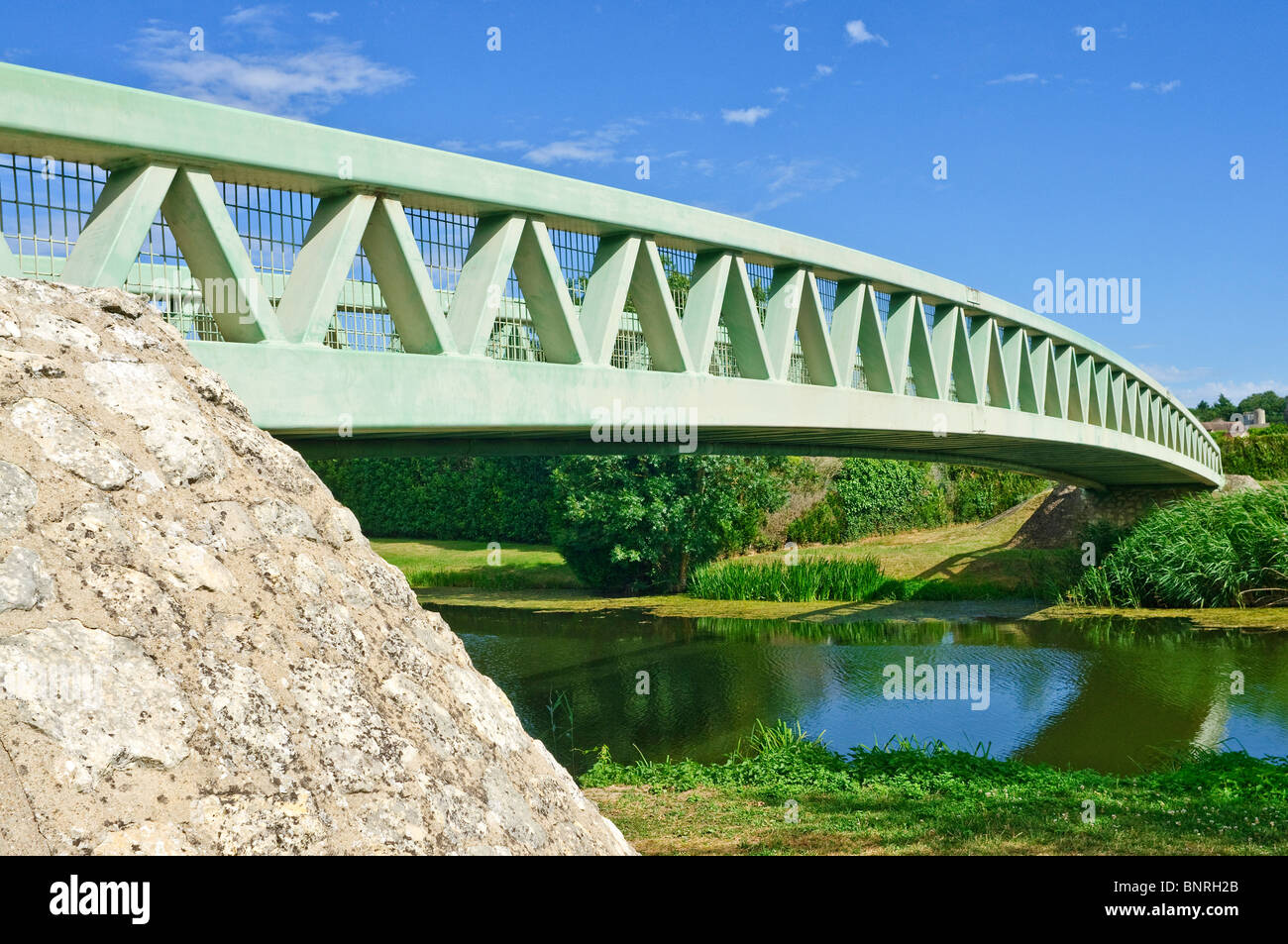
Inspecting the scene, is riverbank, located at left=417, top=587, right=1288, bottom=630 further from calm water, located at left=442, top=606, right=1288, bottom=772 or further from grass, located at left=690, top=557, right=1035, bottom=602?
calm water, located at left=442, top=606, right=1288, bottom=772

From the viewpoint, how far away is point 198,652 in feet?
11.9

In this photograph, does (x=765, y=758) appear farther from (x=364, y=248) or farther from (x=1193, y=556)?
(x=1193, y=556)

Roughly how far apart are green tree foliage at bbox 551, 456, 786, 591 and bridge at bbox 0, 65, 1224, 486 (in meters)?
15.3

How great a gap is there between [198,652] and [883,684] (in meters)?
15.6

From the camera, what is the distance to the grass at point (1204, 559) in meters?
24.5

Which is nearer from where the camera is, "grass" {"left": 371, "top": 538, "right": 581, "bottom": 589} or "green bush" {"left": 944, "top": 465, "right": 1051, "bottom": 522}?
"grass" {"left": 371, "top": 538, "right": 581, "bottom": 589}

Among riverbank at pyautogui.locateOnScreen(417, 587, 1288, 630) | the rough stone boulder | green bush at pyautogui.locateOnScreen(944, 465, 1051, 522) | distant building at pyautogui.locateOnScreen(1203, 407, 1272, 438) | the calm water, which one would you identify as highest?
distant building at pyautogui.locateOnScreen(1203, 407, 1272, 438)

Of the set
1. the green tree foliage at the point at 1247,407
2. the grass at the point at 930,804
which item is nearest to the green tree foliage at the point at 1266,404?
the green tree foliage at the point at 1247,407

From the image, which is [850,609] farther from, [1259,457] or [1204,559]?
[1259,457]

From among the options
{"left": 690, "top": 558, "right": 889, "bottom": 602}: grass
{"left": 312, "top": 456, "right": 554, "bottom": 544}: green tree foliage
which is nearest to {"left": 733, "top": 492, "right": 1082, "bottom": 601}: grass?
{"left": 690, "top": 558, "right": 889, "bottom": 602}: grass

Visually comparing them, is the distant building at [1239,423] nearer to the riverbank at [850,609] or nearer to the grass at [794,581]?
the grass at [794,581]

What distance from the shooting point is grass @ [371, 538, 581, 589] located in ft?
109

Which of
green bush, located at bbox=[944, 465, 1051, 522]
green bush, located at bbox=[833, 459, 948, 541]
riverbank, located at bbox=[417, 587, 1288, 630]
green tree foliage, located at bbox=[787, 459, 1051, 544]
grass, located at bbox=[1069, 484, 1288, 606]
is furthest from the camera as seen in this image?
green bush, located at bbox=[944, 465, 1051, 522]

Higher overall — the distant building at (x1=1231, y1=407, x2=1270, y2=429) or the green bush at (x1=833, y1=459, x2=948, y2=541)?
the distant building at (x1=1231, y1=407, x2=1270, y2=429)
